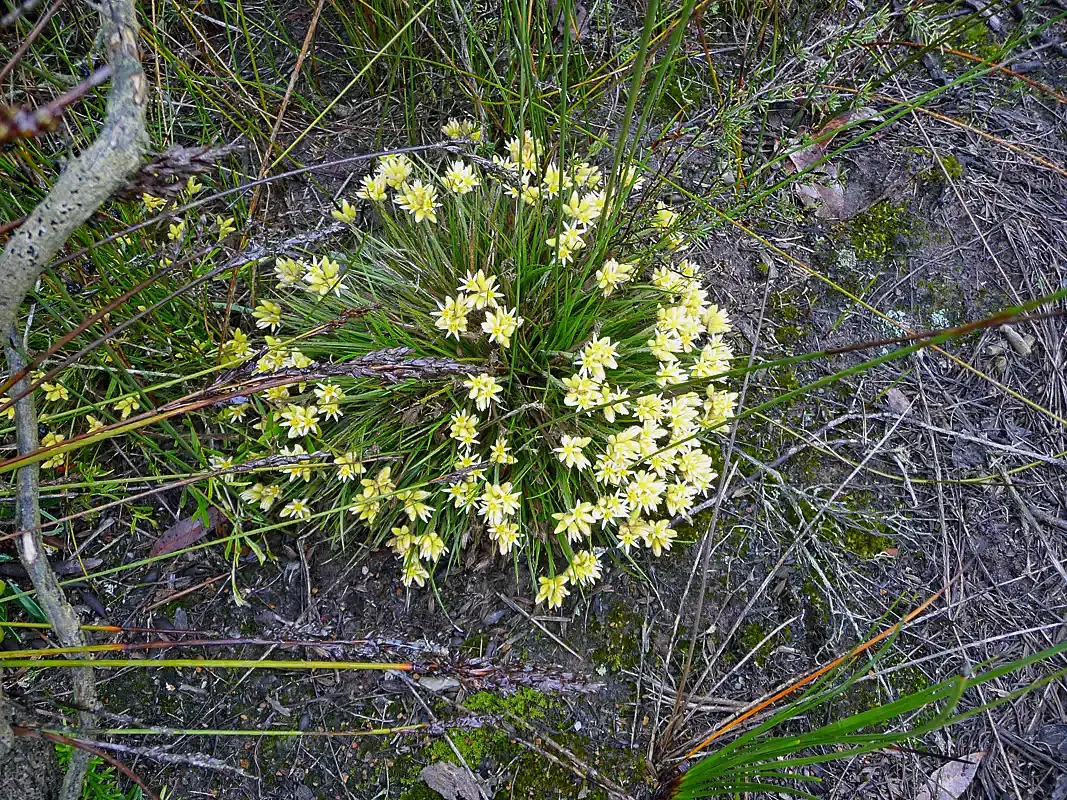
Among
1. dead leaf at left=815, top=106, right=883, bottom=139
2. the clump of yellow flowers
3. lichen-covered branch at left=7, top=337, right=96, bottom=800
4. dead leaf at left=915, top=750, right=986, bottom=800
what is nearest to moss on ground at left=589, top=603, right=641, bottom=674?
the clump of yellow flowers

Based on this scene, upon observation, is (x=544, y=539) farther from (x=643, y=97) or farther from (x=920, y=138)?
(x=920, y=138)

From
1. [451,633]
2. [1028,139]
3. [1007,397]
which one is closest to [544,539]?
[451,633]

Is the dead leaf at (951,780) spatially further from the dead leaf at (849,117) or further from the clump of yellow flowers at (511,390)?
the dead leaf at (849,117)

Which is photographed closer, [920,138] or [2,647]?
[2,647]

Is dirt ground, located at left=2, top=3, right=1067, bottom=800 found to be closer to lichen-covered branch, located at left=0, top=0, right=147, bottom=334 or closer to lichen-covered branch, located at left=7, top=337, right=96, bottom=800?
lichen-covered branch, located at left=7, top=337, right=96, bottom=800

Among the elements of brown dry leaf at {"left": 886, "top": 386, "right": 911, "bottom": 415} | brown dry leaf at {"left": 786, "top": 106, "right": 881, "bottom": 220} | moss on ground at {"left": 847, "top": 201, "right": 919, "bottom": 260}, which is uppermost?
brown dry leaf at {"left": 786, "top": 106, "right": 881, "bottom": 220}

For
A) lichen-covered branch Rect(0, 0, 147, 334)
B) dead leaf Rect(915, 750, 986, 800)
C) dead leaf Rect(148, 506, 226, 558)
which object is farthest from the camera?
dead leaf Rect(148, 506, 226, 558)

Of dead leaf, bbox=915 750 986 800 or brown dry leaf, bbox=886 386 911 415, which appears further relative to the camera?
brown dry leaf, bbox=886 386 911 415

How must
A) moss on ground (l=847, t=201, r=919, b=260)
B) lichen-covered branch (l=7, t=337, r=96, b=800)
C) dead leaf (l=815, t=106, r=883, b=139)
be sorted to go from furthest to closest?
dead leaf (l=815, t=106, r=883, b=139)
moss on ground (l=847, t=201, r=919, b=260)
lichen-covered branch (l=7, t=337, r=96, b=800)
